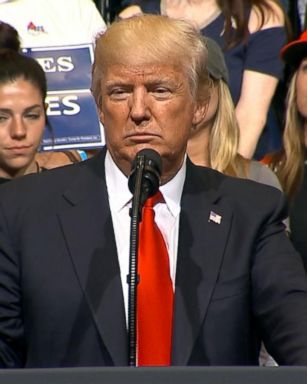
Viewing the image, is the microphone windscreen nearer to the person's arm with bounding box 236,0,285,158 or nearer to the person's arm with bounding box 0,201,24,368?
the person's arm with bounding box 0,201,24,368

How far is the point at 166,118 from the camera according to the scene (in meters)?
3.07

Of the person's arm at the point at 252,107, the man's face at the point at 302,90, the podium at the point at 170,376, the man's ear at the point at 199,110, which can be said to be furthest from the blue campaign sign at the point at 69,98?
the podium at the point at 170,376

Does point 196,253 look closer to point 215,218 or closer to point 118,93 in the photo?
point 215,218

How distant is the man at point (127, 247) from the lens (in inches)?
116

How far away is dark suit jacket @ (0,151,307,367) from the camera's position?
2.94m

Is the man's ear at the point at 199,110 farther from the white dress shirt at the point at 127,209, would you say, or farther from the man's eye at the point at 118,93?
the man's eye at the point at 118,93

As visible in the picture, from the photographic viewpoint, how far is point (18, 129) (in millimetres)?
4477

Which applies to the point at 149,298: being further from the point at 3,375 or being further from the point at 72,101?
the point at 72,101

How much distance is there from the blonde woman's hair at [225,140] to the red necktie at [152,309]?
5.06 feet

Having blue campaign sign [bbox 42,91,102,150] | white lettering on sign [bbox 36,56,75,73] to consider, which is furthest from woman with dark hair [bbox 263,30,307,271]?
white lettering on sign [bbox 36,56,75,73]

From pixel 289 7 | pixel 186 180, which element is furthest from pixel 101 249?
pixel 289 7

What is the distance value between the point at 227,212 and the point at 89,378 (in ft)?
3.63

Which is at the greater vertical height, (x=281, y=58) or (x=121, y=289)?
(x=121, y=289)

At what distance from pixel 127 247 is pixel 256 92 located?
8.37 ft
